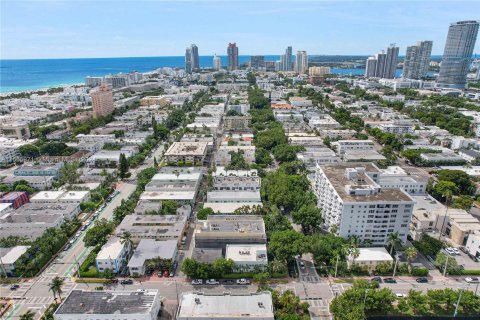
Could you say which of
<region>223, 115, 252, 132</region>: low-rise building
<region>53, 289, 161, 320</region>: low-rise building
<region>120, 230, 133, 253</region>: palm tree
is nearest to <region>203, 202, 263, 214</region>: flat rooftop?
<region>120, 230, 133, 253</region>: palm tree

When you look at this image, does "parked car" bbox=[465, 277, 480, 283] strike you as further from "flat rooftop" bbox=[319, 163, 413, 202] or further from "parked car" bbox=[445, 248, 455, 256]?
"flat rooftop" bbox=[319, 163, 413, 202]

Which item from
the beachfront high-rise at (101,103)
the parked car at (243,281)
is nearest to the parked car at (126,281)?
the parked car at (243,281)

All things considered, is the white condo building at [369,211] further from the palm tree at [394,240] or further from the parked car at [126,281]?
the parked car at [126,281]

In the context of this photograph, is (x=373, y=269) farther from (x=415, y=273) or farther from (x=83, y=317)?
(x=83, y=317)

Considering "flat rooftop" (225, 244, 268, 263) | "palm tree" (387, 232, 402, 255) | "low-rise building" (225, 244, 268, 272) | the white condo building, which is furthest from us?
the white condo building

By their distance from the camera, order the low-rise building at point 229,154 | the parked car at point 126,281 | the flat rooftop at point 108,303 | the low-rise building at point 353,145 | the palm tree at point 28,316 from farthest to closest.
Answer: the low-rise building at point 353,145 → the low-rise building at point 229,154 → the parked car at point 126,281 → the flat rooftop at point 108,303 → the palm tree at point 28,316
